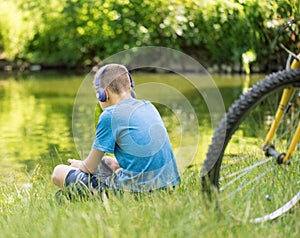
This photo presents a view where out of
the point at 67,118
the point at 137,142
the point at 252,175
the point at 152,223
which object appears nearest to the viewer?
the point at 152,223

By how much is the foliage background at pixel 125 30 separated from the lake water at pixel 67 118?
91cm

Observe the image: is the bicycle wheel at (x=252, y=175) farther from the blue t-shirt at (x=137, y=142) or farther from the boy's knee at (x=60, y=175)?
the boy's knee at (x=60, y=175)

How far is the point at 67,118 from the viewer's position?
33.7 feet

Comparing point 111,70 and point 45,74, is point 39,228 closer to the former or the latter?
point 111,70

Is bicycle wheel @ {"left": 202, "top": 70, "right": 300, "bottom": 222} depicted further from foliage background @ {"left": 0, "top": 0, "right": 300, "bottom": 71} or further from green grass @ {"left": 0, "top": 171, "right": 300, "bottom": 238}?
foliage background @ {"left": 0, "top": 0, "right": 300, "bottom": 71}

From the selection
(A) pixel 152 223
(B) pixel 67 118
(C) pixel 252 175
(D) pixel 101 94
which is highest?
(D) pixel 101 94

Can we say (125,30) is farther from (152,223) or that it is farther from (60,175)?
(152,223)

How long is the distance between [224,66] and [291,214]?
1463 centimetres

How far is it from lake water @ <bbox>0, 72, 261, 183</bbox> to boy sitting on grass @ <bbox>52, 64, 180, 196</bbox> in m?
0.75

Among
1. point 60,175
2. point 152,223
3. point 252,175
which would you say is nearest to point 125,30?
point 60,175

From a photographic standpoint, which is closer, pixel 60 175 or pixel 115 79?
pixel 115 79

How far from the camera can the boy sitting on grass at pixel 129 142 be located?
358 cm

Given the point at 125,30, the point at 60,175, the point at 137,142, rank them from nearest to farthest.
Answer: the point at 137,142 → the point at 60,175 → the point at 125,30

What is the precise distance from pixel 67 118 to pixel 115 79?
6.65 m
